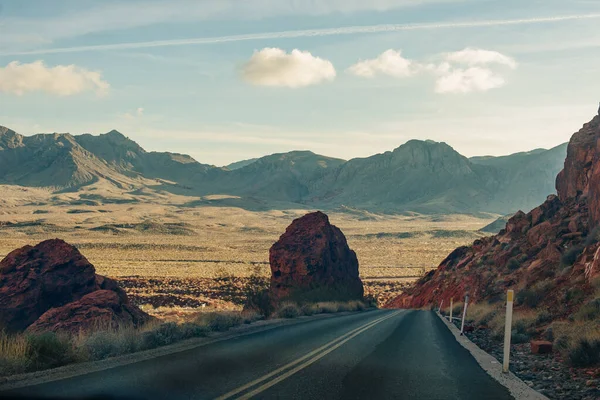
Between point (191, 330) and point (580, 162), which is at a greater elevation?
point (580, 162)

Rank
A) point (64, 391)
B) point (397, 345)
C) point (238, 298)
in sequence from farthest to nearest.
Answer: point (238, 298) → point (397, 345) → point (64, 391)

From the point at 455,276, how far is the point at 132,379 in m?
38.2

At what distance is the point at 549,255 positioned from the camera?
27719mm

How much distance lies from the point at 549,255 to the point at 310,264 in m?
14.0

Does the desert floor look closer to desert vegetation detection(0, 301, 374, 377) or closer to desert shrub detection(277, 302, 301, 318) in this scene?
desert shrub detection(277, 302, 301, 318)

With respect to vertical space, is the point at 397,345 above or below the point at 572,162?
below

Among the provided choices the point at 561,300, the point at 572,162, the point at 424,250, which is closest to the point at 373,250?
the point at 424,250

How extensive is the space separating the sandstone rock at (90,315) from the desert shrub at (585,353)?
11.0m

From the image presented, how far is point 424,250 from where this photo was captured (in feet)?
398

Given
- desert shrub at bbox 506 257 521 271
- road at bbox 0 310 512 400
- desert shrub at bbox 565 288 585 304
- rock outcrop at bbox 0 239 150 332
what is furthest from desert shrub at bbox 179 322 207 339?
desert shrub at bbox 506 257 521 271

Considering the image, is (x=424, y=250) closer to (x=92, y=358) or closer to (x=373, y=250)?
(x=373, y=250)

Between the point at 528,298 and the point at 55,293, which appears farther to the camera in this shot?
the point at 528,298

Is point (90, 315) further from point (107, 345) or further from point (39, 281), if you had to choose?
point (107, 345)

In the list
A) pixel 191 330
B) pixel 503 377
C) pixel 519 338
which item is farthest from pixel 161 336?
pixel 519 338
